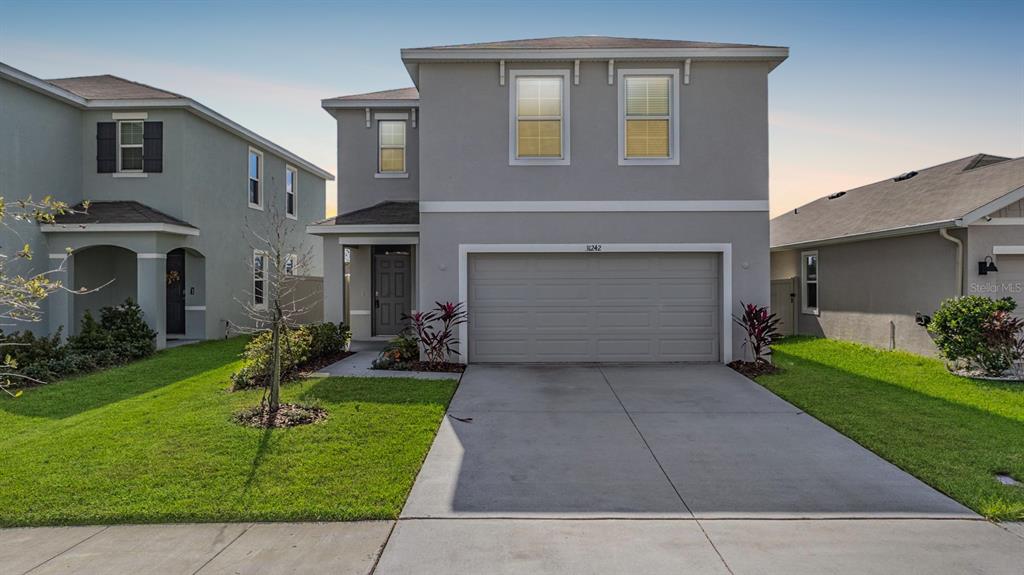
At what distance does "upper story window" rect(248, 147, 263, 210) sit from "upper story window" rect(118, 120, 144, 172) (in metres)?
3.33

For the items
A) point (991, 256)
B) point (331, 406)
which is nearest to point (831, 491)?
point (331, 406)

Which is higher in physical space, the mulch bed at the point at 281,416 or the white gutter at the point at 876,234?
the white gutter at the point at 876,234

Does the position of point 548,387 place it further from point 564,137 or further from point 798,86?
point 798,86

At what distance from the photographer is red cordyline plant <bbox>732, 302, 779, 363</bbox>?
995cm

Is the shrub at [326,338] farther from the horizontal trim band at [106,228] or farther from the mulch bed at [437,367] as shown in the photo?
the horizontal trim band at [106,228]

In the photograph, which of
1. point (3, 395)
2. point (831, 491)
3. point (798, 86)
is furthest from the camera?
point (798, 86)

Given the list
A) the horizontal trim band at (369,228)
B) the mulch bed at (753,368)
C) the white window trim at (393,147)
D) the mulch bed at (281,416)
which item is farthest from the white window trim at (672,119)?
the mulch bed at (281,416)

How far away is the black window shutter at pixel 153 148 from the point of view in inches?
546

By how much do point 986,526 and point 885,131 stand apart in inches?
506

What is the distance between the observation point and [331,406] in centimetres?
738

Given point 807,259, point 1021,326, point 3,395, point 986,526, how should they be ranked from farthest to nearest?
point 807,259 → point 1021,326 → point 3,395 → point 986,526

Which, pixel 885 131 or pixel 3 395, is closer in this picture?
pixel 3 395

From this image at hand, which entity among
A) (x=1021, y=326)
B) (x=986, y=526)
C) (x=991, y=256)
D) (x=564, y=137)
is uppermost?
(x=564, y=137)

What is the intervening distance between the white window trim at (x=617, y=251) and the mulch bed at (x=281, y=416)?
3.82 metres
